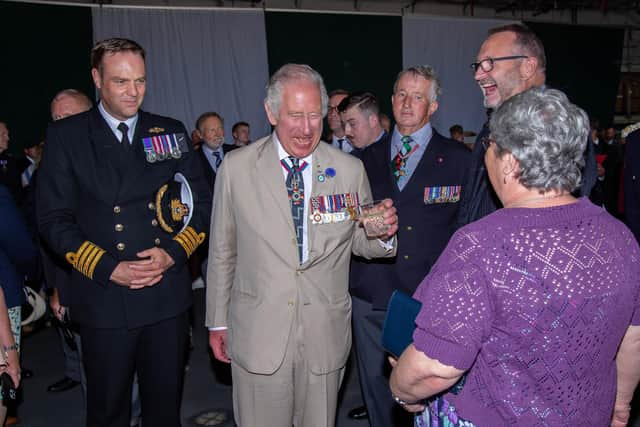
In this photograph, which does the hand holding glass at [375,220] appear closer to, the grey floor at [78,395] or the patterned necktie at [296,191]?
the patterned necktie at [296,191]

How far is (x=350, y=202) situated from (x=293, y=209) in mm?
Answer: 239

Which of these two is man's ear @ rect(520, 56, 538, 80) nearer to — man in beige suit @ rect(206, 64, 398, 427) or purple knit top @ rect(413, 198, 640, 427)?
man in beige suit @ rect(206, 64, 398, 427)

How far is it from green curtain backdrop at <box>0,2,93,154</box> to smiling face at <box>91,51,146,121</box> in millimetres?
7374

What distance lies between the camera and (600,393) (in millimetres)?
1404

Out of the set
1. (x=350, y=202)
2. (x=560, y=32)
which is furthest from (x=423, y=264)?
(x=560, y=32)

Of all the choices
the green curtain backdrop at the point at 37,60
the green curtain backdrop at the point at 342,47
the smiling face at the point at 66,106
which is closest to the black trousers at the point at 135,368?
the smiling face at the point at 66,106

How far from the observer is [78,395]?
12.9 ft

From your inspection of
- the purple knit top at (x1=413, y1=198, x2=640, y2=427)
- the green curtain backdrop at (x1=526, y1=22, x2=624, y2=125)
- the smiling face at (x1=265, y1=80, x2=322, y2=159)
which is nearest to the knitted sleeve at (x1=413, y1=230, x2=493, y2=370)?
the purple knit top at (x1=413, y1=198, x2=640, y2=427)

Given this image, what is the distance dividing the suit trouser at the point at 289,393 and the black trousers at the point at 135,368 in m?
0.35

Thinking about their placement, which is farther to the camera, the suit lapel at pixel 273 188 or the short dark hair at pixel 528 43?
the short dark hair at pixel 528 43

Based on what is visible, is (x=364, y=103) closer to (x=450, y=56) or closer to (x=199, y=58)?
(x=199, y=58)

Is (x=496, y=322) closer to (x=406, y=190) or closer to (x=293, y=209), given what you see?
(x=293, y=209)

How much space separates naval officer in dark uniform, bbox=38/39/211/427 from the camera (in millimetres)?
2180

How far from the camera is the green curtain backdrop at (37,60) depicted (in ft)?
27.7
